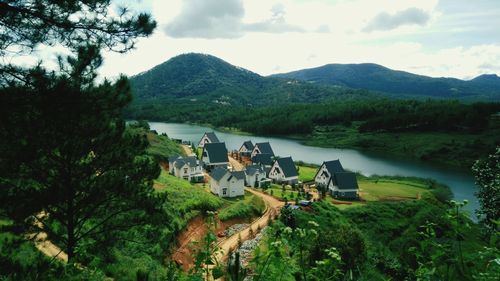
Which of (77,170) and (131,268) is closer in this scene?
(77,170)

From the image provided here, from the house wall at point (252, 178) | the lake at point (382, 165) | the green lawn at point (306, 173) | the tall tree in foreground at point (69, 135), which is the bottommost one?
the lake at point (382, 165)

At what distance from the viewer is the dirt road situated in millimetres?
23086

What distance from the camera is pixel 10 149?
8.80 meters

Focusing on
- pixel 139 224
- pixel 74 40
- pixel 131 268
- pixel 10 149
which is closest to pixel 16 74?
pixel 74 40

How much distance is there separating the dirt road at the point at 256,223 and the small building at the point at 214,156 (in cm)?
1205

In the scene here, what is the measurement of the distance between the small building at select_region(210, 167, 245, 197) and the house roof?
11.9 m

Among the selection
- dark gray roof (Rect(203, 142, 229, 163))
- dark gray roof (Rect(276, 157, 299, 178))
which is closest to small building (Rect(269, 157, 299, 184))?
dark gray roof (Rect(276, 157, 299, 178))

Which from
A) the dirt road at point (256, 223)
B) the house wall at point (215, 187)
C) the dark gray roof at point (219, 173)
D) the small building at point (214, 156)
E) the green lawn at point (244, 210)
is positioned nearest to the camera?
the dirt road at point (256, 223)

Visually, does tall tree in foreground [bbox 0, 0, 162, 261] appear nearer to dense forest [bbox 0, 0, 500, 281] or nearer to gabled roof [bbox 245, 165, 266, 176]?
dense forest [bbox 0, 0, 500, 281]

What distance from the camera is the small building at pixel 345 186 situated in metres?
44.7

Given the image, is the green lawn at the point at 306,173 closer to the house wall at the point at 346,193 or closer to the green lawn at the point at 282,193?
the green lawn at the point at 282,193

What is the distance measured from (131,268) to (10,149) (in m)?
7.13

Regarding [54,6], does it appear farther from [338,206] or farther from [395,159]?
[395,159]

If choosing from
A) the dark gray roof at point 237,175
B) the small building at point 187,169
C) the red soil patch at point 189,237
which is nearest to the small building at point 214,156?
the small building at point 187,169
